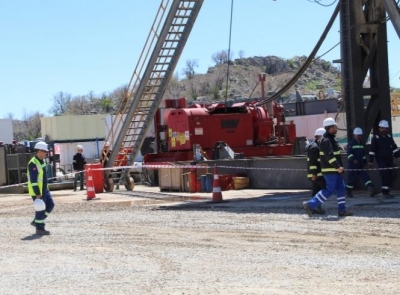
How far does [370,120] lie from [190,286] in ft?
41.9

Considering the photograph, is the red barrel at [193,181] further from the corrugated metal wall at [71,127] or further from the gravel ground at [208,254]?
the corrugated metal wall at [71,127]

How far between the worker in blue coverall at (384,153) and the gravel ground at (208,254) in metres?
1.97

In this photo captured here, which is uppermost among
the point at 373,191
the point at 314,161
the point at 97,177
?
the point at 314,161

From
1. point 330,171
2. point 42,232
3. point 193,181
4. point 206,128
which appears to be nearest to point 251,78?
point 206,128

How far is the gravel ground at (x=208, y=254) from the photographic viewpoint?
9031mm

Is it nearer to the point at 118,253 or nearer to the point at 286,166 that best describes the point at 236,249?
the point at 118,253

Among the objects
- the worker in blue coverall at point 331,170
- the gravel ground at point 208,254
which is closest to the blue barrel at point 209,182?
the gravel ground at point 208,254

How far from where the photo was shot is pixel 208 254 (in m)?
11.4

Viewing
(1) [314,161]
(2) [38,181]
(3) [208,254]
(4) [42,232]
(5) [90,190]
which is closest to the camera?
(3) [208,254]

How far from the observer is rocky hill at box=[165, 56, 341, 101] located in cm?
13275

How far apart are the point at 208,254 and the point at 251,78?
147 m

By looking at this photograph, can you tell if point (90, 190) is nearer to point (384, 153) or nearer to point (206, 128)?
point (206, 128)

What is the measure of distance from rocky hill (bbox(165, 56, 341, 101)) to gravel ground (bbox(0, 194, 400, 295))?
4117 inches

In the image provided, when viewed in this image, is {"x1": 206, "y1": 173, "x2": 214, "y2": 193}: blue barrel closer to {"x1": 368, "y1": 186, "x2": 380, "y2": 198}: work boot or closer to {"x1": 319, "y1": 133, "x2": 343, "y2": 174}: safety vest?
{"x1": 368, "y1": 186, "x2": 380, "y2": 198}: work boot
